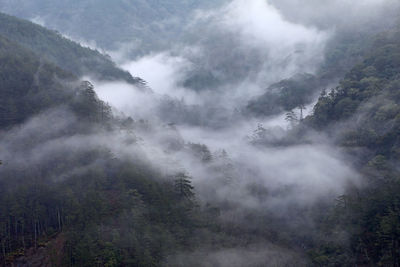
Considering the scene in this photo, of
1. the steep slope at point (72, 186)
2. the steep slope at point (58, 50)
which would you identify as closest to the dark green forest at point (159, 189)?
the steep slope at point (72, 186)

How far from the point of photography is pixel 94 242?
49.5 metres

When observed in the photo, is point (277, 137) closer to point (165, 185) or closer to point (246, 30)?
point (165, 185)

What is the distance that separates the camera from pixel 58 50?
337 feet

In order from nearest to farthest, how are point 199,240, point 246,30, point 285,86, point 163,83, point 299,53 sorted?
1. point 199,240
2. point 285,86
3. point 299,53
4. point 163,83
5. point 246,30

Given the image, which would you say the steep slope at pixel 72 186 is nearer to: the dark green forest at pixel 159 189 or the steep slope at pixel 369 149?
the dark green forest at pixel 159 189

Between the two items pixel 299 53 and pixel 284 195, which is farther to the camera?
pixel 299 53

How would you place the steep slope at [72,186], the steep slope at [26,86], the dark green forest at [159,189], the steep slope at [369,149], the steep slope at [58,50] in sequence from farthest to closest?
the steep slope at [58,50], the steep slope at [26,86], the steep slope at [369,149], the dark green forest at [159,189], the steep slope at [72,186]

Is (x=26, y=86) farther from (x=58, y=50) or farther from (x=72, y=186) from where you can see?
(x=58, y=50)

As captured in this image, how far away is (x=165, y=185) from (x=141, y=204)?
6.77m

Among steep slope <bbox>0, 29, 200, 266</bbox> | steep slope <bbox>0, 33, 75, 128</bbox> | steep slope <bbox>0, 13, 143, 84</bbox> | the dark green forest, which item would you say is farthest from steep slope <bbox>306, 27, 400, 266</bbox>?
steep slope <bbox>0, 13, 143, 84</bbox>

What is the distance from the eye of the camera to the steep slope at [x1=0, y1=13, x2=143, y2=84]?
318 feet

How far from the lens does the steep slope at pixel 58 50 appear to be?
318 ft

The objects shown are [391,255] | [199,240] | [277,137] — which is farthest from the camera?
[277,137]

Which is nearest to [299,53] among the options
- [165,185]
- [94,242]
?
Result: [165,185]
